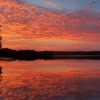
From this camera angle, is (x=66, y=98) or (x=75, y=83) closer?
(x=66, y=98)

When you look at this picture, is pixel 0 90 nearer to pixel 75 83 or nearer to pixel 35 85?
pixel 35 85

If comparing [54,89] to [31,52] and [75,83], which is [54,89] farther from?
[31,52]

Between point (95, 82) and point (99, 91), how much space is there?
12.7ft

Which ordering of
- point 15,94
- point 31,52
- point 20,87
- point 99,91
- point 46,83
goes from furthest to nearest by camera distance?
1. point 31,52
2. point 46,83
3. point 20,87
4. point 99,91
5. point 15,94

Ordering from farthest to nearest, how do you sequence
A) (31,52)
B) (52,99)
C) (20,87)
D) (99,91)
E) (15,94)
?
(31,52), (20,87), (99,91), (15,94), (52,99)

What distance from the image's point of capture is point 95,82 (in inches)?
874

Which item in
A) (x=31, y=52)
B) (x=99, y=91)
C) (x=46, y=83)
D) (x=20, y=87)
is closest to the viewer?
(x=99, y=91)

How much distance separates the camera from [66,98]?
53.4 ft

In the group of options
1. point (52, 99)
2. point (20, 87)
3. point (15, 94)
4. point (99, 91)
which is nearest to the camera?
point (52, 99)

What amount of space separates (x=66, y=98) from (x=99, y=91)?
2.67 metres

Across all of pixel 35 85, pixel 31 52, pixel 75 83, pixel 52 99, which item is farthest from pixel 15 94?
pixel 31 52

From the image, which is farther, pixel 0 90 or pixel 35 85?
pixel 35 85

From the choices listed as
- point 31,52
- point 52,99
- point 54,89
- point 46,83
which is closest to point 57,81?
point 46,83

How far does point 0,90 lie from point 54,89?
8.99ft
